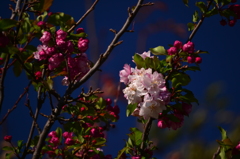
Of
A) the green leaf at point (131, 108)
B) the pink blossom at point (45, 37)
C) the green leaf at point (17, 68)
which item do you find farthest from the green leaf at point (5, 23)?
the green leaf at point (131, 108)

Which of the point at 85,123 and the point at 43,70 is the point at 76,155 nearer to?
the point at 85,123

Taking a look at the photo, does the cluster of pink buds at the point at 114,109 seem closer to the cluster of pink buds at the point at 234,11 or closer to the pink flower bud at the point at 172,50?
the pink flower bud at the point at 172,50

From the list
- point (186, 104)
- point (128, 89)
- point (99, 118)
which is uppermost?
point (128, 89)

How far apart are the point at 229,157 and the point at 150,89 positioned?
14.7 inches

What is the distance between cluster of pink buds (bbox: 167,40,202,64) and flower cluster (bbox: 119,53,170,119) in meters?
0.14

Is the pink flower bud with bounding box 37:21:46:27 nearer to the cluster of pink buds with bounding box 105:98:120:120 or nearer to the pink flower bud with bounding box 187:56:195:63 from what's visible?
the cluster of pink buds with bounding box 105:98:120:120

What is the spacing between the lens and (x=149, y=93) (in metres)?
1.13

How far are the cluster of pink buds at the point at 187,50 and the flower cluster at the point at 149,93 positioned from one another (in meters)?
0.14

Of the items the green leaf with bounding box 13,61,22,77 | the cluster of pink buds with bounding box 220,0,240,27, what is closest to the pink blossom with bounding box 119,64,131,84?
the green leaf with bounding box 13,61,22,77

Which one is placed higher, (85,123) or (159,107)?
(159,107)

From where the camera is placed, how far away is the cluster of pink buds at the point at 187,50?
118 centimetres

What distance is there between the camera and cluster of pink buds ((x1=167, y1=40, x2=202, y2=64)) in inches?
46.4

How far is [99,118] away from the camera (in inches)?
58.4

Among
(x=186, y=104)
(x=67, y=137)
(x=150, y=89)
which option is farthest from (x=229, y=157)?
(x=67, y=137)
